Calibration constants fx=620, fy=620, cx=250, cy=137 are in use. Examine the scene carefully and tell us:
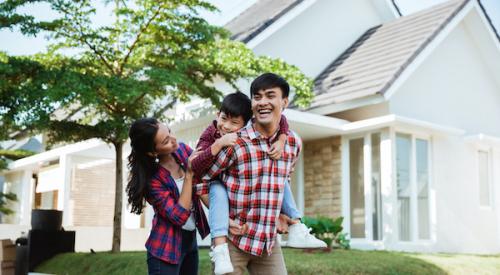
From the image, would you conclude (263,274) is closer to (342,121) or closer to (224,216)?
(224,216)

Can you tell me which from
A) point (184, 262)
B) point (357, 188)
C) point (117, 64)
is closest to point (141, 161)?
point (184, 262)

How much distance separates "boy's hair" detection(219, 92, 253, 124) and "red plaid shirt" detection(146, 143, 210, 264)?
462 mm

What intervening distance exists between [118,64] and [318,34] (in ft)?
19.4

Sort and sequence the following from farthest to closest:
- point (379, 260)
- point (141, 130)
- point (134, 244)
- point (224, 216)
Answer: point (134, 244) < point (379, 260) < point (141, 130) < point (224, 216)

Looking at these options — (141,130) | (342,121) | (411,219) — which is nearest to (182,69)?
(342,121)

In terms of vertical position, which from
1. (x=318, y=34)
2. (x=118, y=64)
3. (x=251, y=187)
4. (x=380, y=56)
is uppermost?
(x=318, y=34)

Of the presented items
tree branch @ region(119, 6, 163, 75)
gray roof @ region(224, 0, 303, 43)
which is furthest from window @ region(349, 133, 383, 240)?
tree branch @ region(119, 6, 163, 75)

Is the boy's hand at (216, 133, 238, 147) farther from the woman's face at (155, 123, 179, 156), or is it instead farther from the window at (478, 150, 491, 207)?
the window at (478, 150, 491, 207)

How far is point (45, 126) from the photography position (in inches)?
361

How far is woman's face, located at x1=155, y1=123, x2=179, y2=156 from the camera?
3.17 m

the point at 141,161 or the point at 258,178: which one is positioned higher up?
the point at 141,161

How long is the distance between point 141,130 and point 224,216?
27.9 inches

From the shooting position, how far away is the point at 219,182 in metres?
2.88

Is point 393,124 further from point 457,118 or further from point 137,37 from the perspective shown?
point 137,37
